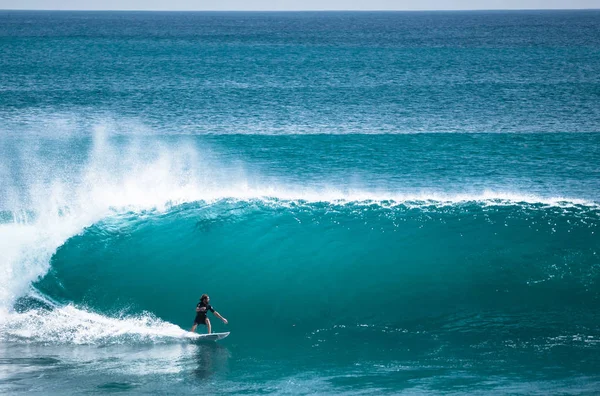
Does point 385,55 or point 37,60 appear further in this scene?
point 385,55

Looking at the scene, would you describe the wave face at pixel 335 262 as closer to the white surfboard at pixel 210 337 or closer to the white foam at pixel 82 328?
the white foam at pixel 82 328

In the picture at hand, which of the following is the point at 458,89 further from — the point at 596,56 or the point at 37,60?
the point at 37,60

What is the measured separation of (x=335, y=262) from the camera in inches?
675

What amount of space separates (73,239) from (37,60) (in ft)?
215

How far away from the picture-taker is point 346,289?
1612cm

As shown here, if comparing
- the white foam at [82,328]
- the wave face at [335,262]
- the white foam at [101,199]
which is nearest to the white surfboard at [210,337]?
the white foam at [82,328]

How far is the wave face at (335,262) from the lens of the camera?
1527cm

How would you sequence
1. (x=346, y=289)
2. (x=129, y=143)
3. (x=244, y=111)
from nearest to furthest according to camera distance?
(x=346, y=289)
(x=129, y=143)
(x=244, y=111)

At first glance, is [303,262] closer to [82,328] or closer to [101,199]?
[82,328]

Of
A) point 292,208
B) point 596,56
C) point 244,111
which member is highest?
point 596,56

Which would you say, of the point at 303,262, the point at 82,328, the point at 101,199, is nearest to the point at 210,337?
the point at 82,328

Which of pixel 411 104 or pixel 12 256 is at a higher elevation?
pixel 411 104

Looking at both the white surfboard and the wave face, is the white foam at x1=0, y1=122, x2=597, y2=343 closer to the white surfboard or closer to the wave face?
the wave face

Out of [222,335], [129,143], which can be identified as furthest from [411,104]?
[222,335]
